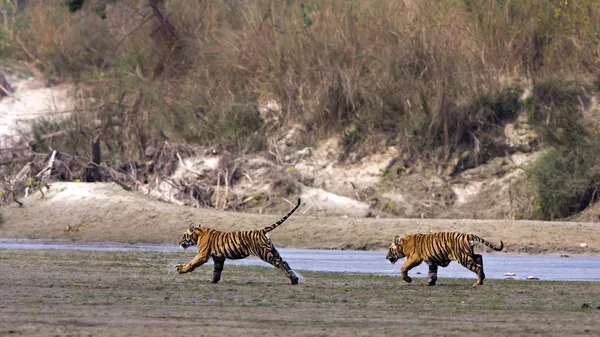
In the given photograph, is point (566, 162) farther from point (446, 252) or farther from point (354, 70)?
point (446, 252)

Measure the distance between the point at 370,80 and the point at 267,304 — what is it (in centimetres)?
1433

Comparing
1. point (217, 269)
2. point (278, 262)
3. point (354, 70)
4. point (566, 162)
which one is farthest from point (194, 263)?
point (354, 70)

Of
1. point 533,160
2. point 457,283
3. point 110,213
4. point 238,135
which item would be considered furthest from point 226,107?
point 457,283

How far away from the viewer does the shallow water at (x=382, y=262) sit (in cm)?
1400

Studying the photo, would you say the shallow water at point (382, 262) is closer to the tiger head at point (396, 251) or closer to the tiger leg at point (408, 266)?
the tiger head at point (396, 251)

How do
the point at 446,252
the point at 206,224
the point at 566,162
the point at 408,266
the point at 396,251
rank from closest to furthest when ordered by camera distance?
the point at 446,252 < the point at 408,266 < the point at 396,251 < the point at 206,224 < the point at 566,162

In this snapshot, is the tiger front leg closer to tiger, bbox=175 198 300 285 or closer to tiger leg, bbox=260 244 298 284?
tiger, bbox=175 198 300 285

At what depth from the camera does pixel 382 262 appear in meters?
15.8

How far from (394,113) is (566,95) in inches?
134

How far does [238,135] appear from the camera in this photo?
23281 millimetres

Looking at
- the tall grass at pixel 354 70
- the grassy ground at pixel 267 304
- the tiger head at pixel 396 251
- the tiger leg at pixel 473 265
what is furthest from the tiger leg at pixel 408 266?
the tall grass at pixel 354 70

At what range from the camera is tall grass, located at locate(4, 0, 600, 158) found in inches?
888

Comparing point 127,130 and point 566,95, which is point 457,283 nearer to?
point 566,95

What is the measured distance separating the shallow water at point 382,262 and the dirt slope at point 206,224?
53cm
